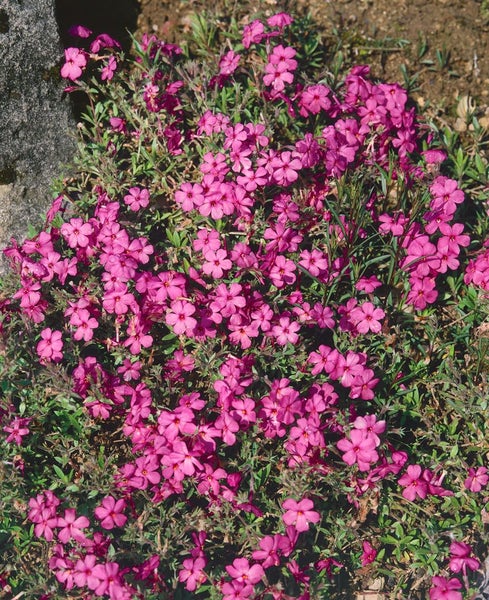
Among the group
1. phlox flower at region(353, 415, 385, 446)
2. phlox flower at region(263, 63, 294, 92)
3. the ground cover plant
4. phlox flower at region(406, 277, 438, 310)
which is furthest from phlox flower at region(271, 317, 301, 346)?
phlox flower at region(263, 63, 294, 92)

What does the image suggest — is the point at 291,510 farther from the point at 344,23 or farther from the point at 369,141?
the point at 344,23

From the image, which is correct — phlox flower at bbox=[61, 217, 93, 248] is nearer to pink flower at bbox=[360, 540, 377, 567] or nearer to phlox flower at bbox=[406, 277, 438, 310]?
phlox flower at bbox=[406, 277, 438, 310]

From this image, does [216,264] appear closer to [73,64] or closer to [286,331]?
[286,331]

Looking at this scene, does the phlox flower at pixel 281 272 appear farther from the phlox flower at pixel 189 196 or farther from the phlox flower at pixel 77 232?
the phlox flower at pixel 77 232

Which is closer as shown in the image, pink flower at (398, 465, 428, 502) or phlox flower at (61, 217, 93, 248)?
pink flower at (398, 465, 428, 502)

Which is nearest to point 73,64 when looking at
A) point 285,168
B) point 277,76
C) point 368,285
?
point 277,76

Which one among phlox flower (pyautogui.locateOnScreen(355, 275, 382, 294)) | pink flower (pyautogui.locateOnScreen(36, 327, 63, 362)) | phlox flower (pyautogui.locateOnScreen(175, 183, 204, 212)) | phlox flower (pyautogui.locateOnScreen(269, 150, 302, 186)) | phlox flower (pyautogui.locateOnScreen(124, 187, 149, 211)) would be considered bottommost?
pink flower (pyautogui.locateOnScreen(36, 327, 63, 362))

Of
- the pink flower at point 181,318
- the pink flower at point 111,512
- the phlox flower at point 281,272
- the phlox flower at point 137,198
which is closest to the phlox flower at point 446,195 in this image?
the phlox flower at point 281,272
